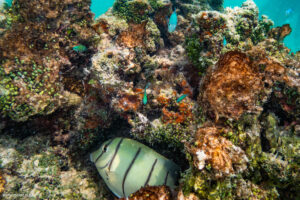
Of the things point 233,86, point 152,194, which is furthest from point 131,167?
point 233,86

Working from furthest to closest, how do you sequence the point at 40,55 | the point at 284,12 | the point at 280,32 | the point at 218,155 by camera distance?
the point at 284,12
the point at 280,32
the point at 40,55
the point at 218,155

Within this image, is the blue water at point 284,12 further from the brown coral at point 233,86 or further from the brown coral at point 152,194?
the brown coral at point 152,194

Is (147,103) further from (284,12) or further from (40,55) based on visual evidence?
(284,12)

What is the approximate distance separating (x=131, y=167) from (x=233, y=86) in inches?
77.8

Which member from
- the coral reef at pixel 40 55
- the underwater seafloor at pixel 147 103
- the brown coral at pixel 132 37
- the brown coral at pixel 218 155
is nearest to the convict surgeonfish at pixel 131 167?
the underwater seafloor at pixel 147 103

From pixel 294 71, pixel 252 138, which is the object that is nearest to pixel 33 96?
pixel 252 138

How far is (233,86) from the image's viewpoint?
1.81m

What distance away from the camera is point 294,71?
2.33 m

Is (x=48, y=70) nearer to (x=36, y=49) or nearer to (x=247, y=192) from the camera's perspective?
(x=36, y=49)

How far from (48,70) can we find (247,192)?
134 inches

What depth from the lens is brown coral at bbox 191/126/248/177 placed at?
5.22ft

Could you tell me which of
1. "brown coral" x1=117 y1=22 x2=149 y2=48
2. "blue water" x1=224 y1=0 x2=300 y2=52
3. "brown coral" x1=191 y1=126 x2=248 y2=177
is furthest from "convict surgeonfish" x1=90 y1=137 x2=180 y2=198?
"blue water" x1=224 y1=0 x2=300 y2=52

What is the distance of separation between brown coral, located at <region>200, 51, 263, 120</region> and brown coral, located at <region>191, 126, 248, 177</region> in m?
0.28

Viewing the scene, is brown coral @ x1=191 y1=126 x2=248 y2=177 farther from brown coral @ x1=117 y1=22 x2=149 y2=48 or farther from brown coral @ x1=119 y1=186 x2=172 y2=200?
brown coral @ x1=117 y1=22 x2=149 y2=48
